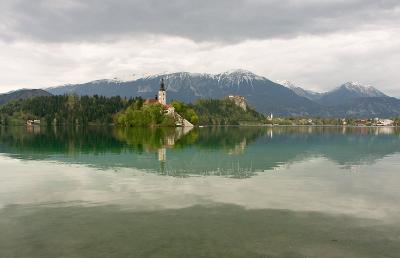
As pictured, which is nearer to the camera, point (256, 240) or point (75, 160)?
point (256, 240)

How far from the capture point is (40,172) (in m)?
42.0

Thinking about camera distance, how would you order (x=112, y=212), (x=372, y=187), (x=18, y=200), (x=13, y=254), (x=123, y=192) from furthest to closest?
(x=372, y=187), (x=123, y=192), (x=18, y=200), (x=112, y=212), (x=13, y=254)

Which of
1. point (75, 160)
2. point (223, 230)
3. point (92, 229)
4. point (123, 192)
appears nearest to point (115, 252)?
point (92, 229)

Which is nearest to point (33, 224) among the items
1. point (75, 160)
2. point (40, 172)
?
point (40, 172)

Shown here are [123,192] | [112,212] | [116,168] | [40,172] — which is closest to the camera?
[112,212]

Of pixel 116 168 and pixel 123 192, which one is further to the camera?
pixel 116 168

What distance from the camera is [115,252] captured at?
17.2 metres

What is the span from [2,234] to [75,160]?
3443cm

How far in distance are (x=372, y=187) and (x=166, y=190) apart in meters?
18.7

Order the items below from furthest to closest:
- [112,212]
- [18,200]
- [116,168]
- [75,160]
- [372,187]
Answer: [75,160] → [116,168] → [372,187] → [18,200] → [112,212]

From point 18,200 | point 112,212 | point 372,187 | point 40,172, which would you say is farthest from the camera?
point 40,172

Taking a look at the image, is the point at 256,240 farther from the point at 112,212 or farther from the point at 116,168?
the point at 116,168

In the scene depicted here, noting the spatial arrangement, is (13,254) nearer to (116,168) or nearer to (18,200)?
(18,200)

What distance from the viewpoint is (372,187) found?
1390 inches
